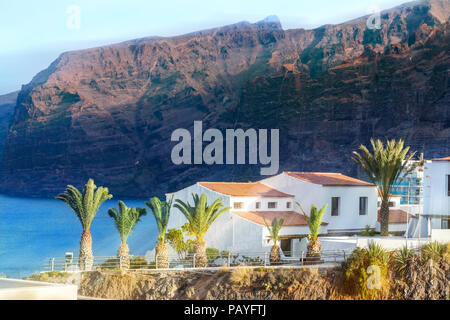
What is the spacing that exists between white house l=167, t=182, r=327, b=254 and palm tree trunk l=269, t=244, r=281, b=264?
114 cm

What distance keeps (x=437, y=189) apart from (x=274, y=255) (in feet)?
19.6

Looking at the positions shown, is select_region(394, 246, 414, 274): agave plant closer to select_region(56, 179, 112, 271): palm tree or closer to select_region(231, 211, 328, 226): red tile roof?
select_region(231, 211, 328, 226): red tile roof

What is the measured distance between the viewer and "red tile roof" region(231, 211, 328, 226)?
21.2 metres

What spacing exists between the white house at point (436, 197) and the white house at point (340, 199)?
3.17 metres

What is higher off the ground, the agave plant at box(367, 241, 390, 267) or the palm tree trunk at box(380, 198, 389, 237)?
the palm tree trunk at box(380, 198, 389, 237)

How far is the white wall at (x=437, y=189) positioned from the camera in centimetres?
1933

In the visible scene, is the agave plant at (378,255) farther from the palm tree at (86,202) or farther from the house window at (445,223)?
the palm tree at (86,202)

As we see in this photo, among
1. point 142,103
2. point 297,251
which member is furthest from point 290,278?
point 142,103

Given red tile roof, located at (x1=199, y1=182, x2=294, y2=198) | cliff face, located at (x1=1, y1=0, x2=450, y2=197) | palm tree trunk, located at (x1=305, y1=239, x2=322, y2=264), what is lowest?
palm tree trunk, located at (x1=305, y1=239, x2=322, y2=264)

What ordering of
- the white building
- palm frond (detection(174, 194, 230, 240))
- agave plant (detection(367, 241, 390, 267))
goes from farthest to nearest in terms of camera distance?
the white building
palm frond (detection(174, 194, 230, 240))
agave plant (detection(367, 241, 390, 267))

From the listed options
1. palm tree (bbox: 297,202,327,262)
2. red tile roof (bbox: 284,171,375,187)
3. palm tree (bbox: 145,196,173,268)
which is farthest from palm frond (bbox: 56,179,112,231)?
red tile roof (bbox: 284,171,375,187)

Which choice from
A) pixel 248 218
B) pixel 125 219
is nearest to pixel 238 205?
pixel 248 218

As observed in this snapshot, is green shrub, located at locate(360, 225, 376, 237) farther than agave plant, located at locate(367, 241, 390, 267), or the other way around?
green shrub, located at locate(360, 225, 376, 237)

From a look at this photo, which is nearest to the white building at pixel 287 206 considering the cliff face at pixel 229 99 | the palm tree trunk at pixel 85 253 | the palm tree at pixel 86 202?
the palm tree at pixel 86 202
